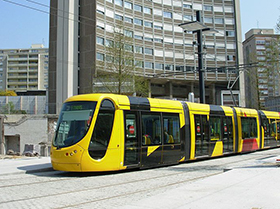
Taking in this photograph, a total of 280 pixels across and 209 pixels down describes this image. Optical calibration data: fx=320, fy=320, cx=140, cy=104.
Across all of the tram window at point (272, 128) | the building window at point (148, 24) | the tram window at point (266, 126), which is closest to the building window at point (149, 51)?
the building window at point (148, 24)

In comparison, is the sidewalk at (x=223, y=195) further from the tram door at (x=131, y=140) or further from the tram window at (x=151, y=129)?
the tram window at (x=151, y=129)

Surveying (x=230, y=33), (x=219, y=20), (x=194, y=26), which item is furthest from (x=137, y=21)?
(x=194, y=26)

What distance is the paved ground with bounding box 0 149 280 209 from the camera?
6.45 metres

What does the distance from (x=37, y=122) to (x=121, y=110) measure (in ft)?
59.2

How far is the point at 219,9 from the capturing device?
58031 millimetres

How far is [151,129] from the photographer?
1245 centimetres

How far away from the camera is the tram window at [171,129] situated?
13235 millimetres

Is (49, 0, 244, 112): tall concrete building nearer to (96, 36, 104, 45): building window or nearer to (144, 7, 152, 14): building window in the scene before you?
(96, 36, 104, 45): building window

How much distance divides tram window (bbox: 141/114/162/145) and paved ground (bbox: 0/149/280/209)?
4.80 feet

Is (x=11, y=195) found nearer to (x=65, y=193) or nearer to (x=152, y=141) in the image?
(x=65, y=193)

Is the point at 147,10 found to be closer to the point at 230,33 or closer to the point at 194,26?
the point at 230,33

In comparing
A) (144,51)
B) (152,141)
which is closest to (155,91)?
(144,51)

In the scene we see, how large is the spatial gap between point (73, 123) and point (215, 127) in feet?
27.8

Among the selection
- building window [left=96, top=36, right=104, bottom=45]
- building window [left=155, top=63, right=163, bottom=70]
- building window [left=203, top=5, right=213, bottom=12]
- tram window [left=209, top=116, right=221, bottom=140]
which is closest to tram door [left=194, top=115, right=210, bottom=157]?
tram window [left=209, top=116, right=221, bottom=140]
